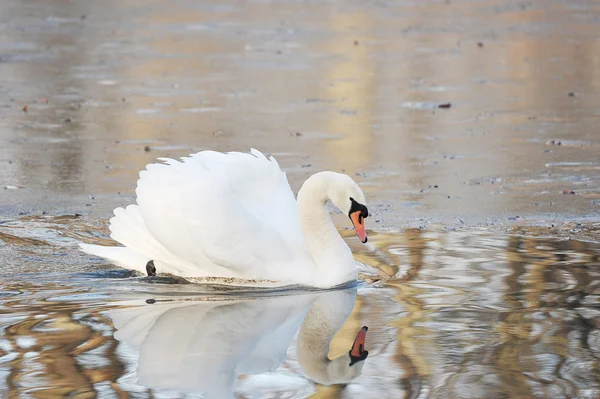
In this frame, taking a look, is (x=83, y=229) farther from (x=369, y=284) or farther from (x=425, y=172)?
(x=425, y=172)

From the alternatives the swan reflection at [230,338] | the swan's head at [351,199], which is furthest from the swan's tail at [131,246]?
the swan's head at [351,199]

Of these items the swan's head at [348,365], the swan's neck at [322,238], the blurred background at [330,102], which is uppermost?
the blurred background at [330,102]

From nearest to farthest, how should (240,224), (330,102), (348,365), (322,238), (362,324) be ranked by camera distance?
1. (348,365)
2. (362,324)
3. (240,224)
4. (322,238)
5. (330,102)

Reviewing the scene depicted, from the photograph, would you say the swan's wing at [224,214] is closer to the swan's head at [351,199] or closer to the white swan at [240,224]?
the white swan at [240,224]

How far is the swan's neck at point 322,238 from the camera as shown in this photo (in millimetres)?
7910

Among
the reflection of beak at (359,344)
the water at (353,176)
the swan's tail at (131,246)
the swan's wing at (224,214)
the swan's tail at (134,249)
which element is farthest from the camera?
the swan's tail at (131,246)

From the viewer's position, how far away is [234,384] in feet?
19.1

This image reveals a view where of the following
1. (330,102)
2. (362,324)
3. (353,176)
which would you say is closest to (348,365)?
(362,324)

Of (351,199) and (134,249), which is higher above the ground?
(351,199)

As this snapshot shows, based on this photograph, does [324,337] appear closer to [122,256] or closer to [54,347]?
[54,347]

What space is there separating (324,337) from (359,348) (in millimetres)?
362

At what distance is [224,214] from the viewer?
7.90 m

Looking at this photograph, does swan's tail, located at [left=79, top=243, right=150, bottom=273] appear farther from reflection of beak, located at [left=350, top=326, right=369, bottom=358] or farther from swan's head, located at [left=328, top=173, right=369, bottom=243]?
reflection of beak, located at [left=350, top=326, right=369, bottom=358]

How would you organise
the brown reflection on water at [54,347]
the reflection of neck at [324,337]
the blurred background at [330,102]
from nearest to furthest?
the brown reflection on water at [54,347] → the reflection of neck at [324,337] → the blurred background at [330,102]
